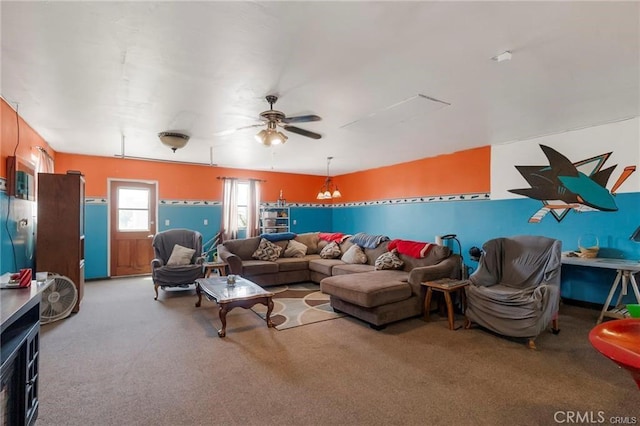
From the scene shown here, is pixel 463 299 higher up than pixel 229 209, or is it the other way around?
pixel 229 209

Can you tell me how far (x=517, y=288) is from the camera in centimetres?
357

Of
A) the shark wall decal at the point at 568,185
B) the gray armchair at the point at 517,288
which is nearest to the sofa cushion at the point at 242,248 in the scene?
the gray armchair at the point at 517,288

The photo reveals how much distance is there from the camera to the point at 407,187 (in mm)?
6590

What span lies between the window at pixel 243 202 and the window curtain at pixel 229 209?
239 millimetres

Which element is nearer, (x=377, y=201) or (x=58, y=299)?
(x=58, y=299)

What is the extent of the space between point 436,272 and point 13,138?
206 inches

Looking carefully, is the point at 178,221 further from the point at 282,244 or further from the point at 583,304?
the point at 583,304

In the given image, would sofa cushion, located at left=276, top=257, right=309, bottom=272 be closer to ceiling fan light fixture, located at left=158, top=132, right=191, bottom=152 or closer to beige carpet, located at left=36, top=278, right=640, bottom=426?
beige carpet, located at left=36, top=278, right=640, bottom=426

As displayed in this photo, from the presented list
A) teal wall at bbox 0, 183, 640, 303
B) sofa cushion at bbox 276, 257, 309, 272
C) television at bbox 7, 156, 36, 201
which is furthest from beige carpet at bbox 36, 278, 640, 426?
sofa cushion at bbox 276, 257, 309, 272

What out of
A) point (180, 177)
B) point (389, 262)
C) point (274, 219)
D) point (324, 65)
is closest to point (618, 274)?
point (389, 262)

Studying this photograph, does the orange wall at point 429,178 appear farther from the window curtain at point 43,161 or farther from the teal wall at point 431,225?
the window curtain at point 43,161

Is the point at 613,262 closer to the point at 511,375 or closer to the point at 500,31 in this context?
the point at 511,375

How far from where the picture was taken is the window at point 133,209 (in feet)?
20.8

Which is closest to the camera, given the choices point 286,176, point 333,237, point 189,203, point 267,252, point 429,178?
point 267,252
